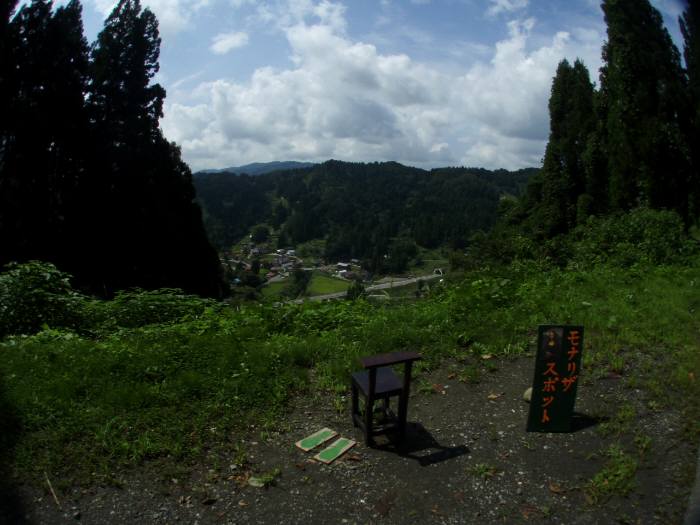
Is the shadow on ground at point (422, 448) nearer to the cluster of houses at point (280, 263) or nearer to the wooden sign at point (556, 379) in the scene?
the wooden sign at point (556, 379)

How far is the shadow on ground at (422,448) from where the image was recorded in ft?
13.2

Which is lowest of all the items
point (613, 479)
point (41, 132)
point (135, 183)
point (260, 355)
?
point (613, 479)

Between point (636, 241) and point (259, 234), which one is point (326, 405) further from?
point (259, 234)

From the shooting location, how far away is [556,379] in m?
4.20

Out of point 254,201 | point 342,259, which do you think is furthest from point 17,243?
point 254,201

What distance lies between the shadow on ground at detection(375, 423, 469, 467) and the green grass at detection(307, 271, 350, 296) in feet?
193

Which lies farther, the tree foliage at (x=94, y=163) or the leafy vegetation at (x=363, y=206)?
the leafy vegetation at (x=363, y=206)

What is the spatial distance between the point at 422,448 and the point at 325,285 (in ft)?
223

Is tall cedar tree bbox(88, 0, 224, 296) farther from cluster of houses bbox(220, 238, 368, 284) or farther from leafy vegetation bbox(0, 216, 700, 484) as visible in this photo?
cluster of houses bbox(220, 238, 368, 284)

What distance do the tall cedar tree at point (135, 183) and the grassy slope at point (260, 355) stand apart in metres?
13.1

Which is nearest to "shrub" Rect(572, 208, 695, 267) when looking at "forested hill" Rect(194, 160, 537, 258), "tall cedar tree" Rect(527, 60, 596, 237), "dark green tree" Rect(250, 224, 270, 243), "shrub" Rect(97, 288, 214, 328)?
"shrub" Rect(97, 288, 214, 328)

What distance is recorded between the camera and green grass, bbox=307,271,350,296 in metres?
66.9

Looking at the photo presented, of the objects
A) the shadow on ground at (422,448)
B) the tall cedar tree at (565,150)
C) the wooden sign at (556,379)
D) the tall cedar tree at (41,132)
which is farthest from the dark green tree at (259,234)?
the wooden sign at (556,379)

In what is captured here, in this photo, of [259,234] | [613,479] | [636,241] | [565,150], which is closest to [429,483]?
[613,479]
